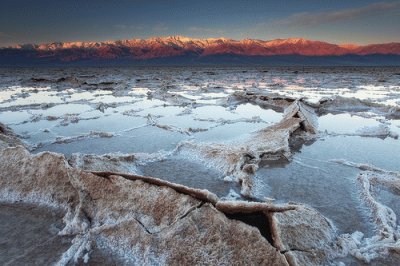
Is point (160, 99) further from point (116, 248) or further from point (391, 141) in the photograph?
point (116, 248)

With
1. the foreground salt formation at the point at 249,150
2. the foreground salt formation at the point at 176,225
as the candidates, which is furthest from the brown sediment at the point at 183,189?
the foreground salt formation at the point at 249,150

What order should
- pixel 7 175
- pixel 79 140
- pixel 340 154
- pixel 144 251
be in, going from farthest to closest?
pixel 79 140 → pixel 340 154 → pixel 7 175 → pixel 144 251

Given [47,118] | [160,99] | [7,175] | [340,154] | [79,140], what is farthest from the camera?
[160,99]

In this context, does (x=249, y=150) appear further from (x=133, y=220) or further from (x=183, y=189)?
(x=133, y=220)

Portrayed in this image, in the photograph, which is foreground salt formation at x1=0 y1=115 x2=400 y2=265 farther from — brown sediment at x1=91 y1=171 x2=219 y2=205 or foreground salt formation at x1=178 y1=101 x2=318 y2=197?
foreground salt formation at x1=178 y1=101 x2=318 y2=197

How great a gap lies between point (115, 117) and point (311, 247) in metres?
8.63

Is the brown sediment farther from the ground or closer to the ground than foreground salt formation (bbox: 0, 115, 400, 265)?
farther from the ground

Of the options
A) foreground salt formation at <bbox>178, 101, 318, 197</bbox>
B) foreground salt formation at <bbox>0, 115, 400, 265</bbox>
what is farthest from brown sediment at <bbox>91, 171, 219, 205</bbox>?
foreground salt formation at <bbox>178, 101, 318, 197</bbox>

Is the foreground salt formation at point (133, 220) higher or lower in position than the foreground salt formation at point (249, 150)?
higher

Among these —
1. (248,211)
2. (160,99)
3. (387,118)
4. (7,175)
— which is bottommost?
(160,99)

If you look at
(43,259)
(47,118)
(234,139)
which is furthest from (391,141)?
(47,118)

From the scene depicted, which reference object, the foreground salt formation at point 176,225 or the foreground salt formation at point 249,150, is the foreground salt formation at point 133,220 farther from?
the foreground salt formation at point 249,150

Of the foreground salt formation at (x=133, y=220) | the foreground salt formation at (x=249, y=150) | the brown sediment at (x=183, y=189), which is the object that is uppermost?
the brown sediment at (x=183, y=189)

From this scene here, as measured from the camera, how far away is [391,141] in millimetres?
7281
